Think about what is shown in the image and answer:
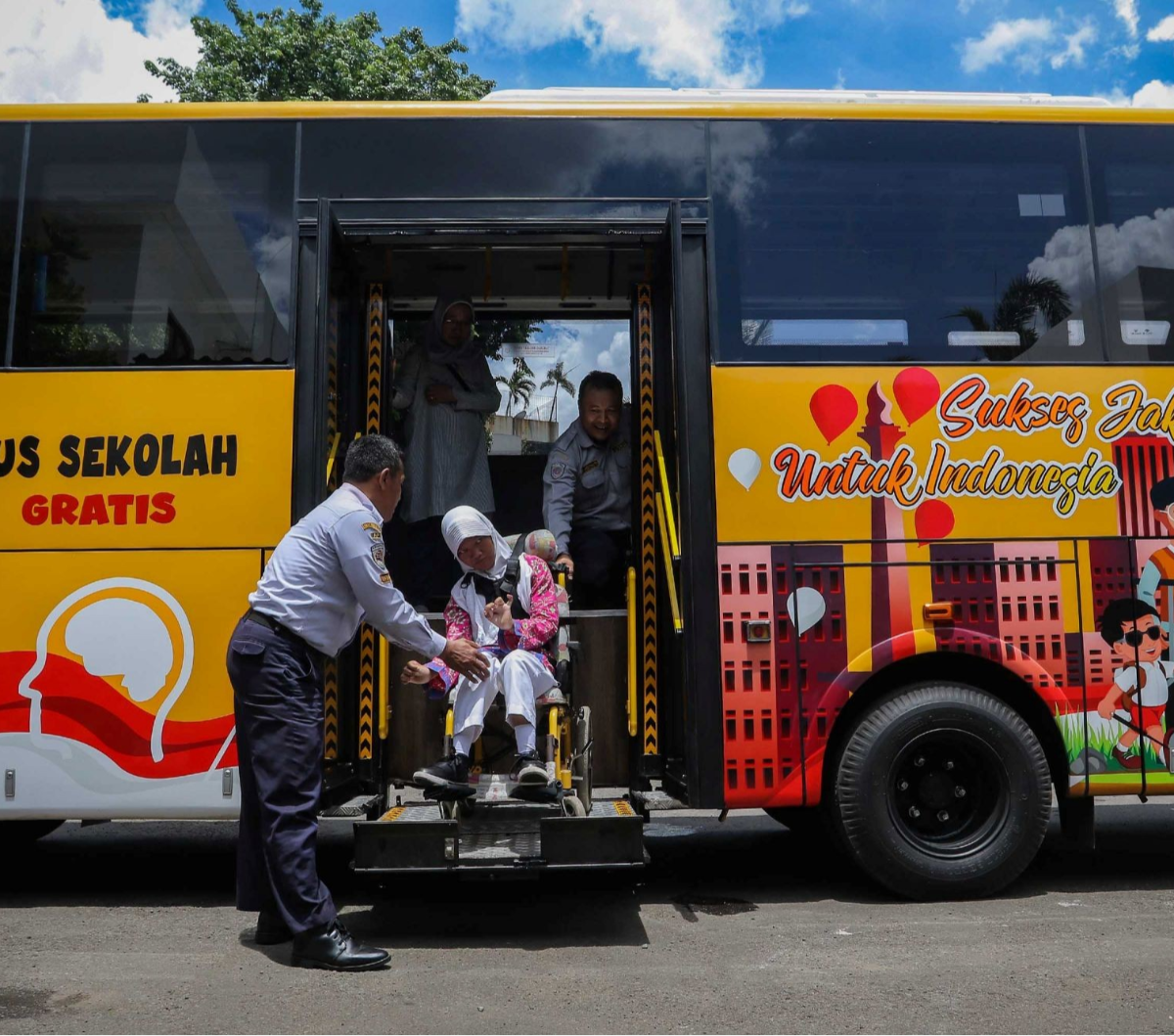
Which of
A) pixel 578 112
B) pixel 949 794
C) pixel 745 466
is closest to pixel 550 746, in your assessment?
pixel 745 466

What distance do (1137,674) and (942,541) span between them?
118 centimetres

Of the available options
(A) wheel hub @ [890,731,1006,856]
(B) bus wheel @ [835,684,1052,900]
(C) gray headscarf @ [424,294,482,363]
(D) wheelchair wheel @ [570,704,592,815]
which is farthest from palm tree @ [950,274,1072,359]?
(C) gray headscarf @ [424,294,482,363]

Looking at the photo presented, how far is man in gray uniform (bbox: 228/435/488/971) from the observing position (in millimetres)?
4355

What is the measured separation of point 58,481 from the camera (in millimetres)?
5363

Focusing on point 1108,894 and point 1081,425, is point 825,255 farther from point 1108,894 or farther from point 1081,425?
point 1108,894

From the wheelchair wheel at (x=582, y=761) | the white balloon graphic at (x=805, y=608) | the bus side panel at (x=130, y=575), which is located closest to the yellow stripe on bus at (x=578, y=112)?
the bus side panel at (x=130, y=575)

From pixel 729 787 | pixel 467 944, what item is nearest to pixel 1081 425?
pixel 729 787

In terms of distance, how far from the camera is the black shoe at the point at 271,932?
4777mm

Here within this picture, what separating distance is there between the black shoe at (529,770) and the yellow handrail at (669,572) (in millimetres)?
939

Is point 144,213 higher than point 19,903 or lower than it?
higher

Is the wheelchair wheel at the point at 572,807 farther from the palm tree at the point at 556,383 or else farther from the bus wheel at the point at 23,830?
the bus wheel at the point at 23,830

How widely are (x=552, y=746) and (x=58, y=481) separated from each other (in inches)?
108

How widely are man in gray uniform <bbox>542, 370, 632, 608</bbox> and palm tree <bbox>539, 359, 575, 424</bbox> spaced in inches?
9.9

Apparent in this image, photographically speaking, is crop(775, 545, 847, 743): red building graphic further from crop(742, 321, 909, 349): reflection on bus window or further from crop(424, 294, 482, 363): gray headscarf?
crop(424, 294, 482, 363): gray headscarf
